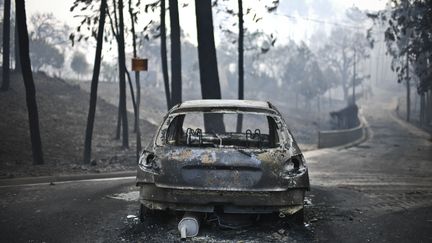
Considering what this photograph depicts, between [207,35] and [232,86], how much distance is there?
2642 inches

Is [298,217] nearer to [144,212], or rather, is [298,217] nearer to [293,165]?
[293,165]

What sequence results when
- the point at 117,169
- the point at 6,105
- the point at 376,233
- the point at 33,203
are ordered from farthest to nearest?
the point at 6,105 < the point at 117,169 < the point at 33,203 < the point at 376,233

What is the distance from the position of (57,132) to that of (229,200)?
18028 millimetres

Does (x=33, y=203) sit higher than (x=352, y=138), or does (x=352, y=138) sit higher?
(x=33, y=203)

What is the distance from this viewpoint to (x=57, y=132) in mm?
20844

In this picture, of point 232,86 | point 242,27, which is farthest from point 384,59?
point 242,27

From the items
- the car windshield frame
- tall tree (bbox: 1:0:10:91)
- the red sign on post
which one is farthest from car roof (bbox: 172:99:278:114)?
tall tree (bbox: 1:0:10:91)

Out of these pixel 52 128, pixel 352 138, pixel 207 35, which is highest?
pixel 207 35

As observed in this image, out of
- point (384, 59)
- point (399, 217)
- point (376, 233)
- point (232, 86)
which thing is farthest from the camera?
point (384, 59)

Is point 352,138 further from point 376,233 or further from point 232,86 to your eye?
point 232,86

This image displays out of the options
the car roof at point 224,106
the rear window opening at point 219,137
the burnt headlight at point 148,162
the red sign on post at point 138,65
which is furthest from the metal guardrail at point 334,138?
the burnt headlight at point 148,162

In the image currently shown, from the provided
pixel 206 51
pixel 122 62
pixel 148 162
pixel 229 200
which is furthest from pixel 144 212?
pixel 122 62

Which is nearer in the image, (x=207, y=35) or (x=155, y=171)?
(x=155, y=171)

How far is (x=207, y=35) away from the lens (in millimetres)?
13711
